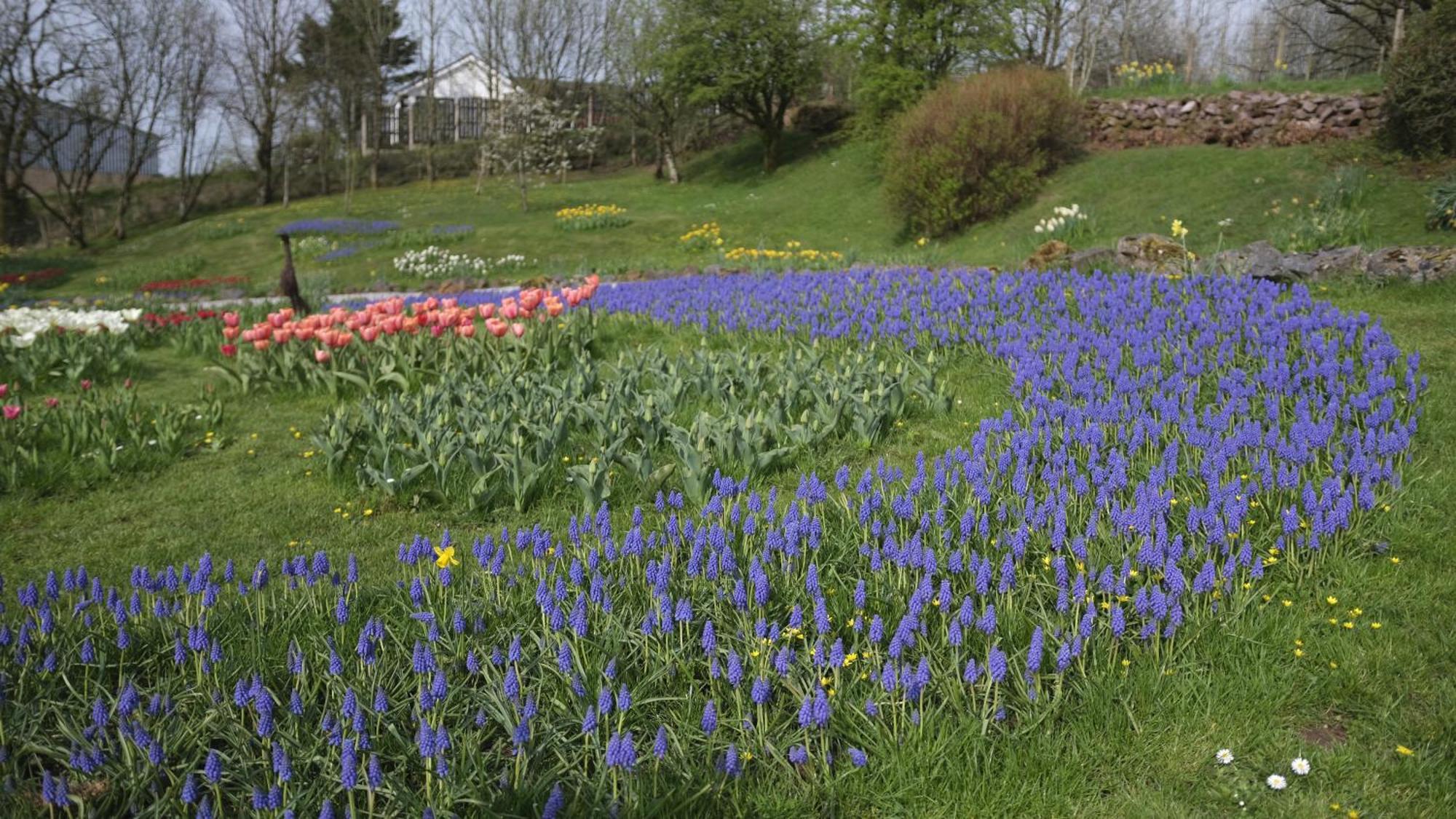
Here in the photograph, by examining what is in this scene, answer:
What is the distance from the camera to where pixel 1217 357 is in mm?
6148

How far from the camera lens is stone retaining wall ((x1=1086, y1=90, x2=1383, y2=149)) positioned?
57.7 feet

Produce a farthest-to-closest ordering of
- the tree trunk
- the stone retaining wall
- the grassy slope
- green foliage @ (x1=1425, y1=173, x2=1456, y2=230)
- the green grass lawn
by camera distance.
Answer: the tree trunk → the stone retaining wall → the grassy slope → green foliage @ (x1=1425, y1=173, x2=1456, y2=230) → the green grass lawn

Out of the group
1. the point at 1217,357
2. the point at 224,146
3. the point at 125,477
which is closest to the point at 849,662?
the point at 1217,357

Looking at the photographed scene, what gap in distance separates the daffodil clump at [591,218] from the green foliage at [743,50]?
5.62m

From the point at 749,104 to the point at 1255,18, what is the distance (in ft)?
122

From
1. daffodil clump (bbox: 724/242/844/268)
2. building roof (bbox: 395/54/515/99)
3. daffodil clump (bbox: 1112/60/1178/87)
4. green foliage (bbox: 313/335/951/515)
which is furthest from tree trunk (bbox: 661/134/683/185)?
green foliage (bbox: 313/335/951/515)

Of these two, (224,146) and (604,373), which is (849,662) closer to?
(604,373)

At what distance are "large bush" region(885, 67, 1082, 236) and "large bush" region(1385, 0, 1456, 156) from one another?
18.8 ft

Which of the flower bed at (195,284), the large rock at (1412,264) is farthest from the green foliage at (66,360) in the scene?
the large rock at (1412,264)

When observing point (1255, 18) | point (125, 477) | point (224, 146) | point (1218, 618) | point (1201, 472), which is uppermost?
point (1255, 18)

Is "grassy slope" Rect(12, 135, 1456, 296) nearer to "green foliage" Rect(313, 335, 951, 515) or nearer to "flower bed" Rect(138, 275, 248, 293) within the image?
"flower bed" Rect(138, 275, 248, 293)

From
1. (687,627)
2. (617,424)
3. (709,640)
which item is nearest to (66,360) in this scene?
(617,424)

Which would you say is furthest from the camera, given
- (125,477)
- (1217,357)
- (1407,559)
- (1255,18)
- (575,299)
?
(1255,18)

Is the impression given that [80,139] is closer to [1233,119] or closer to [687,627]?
[1233,119]
